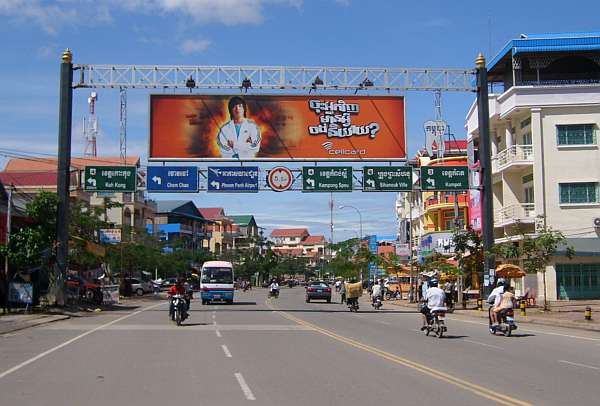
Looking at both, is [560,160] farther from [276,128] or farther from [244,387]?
[244,387]

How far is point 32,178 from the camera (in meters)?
72.4

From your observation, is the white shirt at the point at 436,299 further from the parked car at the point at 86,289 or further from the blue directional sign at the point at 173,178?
the parked car at the point at 86,289

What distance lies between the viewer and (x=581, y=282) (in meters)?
45.1

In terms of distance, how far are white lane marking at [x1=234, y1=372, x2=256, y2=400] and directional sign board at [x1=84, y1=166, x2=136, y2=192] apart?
2549cm

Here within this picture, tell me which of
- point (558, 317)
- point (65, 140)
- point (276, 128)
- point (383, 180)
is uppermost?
point (276, 128)

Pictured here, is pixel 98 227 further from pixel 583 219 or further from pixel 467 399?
pixel 467 399

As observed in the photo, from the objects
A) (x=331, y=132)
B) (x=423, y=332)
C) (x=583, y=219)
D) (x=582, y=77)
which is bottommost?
(x=423, y=332)

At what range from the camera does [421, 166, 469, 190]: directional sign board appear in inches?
1479

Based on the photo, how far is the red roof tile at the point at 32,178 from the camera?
232ft

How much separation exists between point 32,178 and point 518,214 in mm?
49018

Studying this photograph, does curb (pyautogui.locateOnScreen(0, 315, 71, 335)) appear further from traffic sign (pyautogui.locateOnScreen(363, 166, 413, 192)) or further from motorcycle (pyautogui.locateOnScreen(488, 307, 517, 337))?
traffic sign (pyautogui.locateOnScreen(363, 166, 413, 192))

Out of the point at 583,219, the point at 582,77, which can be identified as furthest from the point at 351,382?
the point at 582,77

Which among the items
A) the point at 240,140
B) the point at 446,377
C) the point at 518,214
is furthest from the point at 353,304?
the point at 446,377

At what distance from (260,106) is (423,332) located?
1801cm
